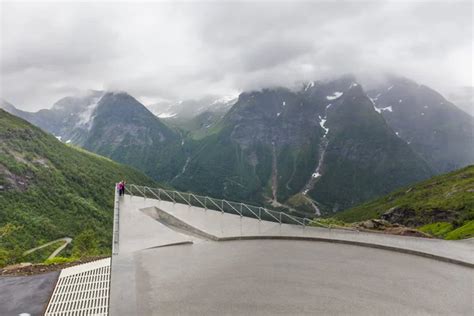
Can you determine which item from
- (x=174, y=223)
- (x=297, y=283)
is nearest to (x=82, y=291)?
(x=297, y=283)

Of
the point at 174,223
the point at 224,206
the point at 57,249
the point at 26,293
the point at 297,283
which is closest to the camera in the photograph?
the point at 297,283

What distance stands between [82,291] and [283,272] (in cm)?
721

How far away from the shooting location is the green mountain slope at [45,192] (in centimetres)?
10288

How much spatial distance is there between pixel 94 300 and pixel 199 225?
33.0 feet

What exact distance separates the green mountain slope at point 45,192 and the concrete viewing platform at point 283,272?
225 ft

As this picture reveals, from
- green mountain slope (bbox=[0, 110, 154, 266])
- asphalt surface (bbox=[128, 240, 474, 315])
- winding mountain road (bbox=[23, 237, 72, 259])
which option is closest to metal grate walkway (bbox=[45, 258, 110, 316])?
asphalt surface (bbox=[128, 240, 474, 315])

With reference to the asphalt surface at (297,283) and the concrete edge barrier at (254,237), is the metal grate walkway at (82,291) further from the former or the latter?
the concrete edge barrier at (254,237)

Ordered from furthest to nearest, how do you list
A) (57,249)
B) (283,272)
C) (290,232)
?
1. (57,249)
2. (290,232)
3. (283,272)

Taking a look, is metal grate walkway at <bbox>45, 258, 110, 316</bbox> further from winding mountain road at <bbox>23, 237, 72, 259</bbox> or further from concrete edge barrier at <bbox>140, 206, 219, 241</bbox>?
winding mountain road at <bbox>23, 237, 72, 259</bbox>

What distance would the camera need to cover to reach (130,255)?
1645 centimetres

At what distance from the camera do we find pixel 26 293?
13.0 meters

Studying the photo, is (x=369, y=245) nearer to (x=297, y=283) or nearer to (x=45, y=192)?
(x=297, y=283)

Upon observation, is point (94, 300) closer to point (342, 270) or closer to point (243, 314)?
point (243, 314)

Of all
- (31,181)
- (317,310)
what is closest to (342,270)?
(317,310)
